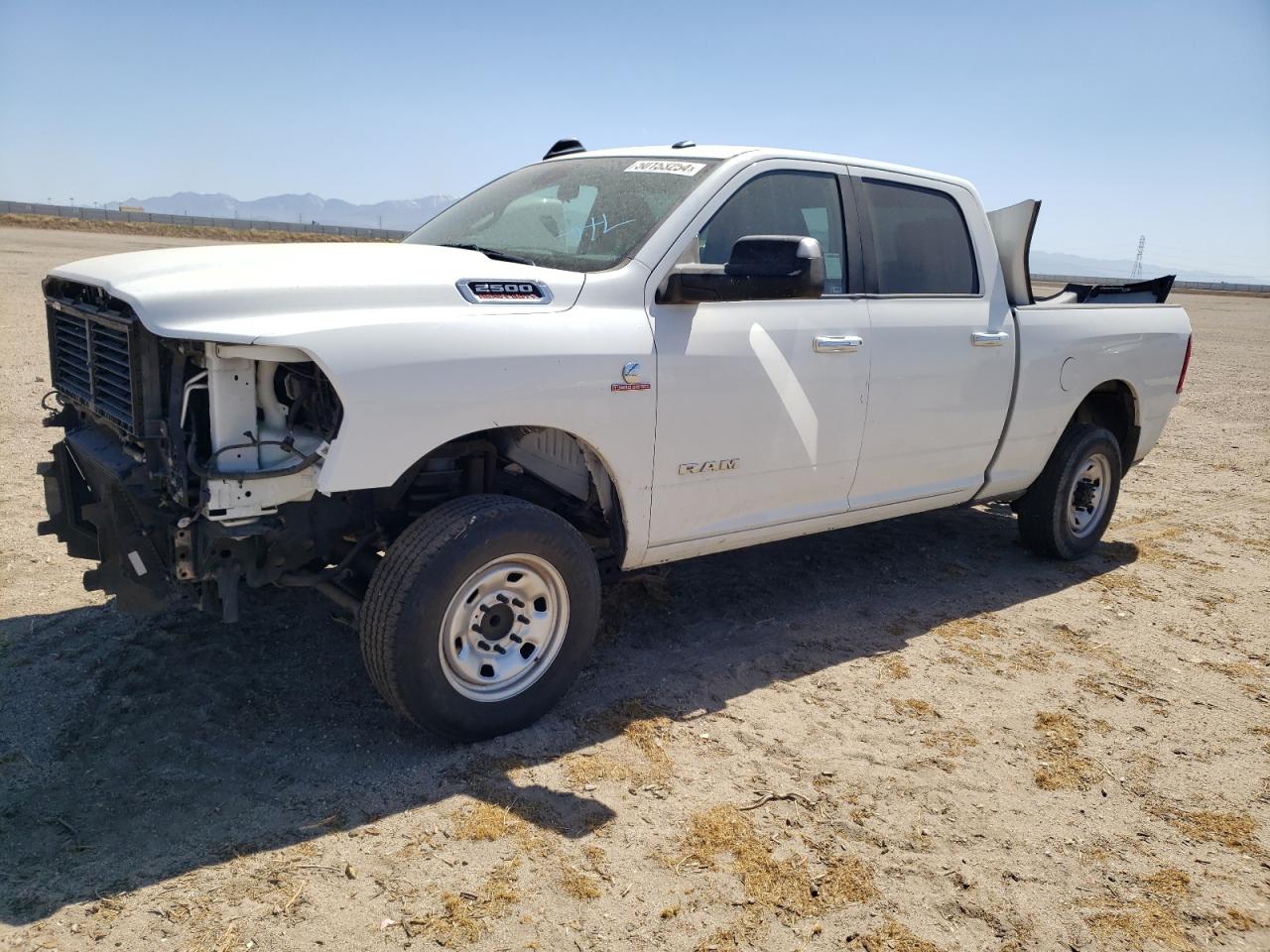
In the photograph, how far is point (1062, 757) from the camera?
155 inches

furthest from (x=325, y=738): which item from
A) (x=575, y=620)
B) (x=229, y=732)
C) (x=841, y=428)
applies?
(x=841, y=428)

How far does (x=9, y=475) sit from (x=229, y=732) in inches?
147

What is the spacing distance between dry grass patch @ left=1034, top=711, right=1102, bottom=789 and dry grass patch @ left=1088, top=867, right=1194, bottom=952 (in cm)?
57

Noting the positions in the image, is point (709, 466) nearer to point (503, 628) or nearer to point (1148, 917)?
point (503, 628)

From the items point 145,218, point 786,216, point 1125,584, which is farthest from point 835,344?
point 145,218

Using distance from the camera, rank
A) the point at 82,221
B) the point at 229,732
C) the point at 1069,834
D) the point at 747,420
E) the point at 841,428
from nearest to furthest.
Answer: the point at 1069,834
the point at 229,732
the point at 747,420
the point at 841,428
the point at 82,221

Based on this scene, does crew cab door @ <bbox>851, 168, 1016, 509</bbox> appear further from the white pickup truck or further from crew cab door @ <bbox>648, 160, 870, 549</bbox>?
crew cab door @ <bbox>648, 160, 870, 549</bbox>

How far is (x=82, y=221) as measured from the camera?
5381cm

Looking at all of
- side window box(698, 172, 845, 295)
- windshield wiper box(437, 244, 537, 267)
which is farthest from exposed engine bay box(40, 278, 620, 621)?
side window box(698, 172, 845, 295)

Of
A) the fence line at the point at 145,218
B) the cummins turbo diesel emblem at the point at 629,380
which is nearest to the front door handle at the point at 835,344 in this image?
the cummins turbo diesel emblem at the point at 629,380

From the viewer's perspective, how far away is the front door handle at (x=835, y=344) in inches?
172

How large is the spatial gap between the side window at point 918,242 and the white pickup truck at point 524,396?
0.02 m

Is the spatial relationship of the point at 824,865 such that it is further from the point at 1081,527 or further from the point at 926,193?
the point at 1081,527

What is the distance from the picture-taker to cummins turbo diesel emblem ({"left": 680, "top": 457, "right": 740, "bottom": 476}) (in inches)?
159
